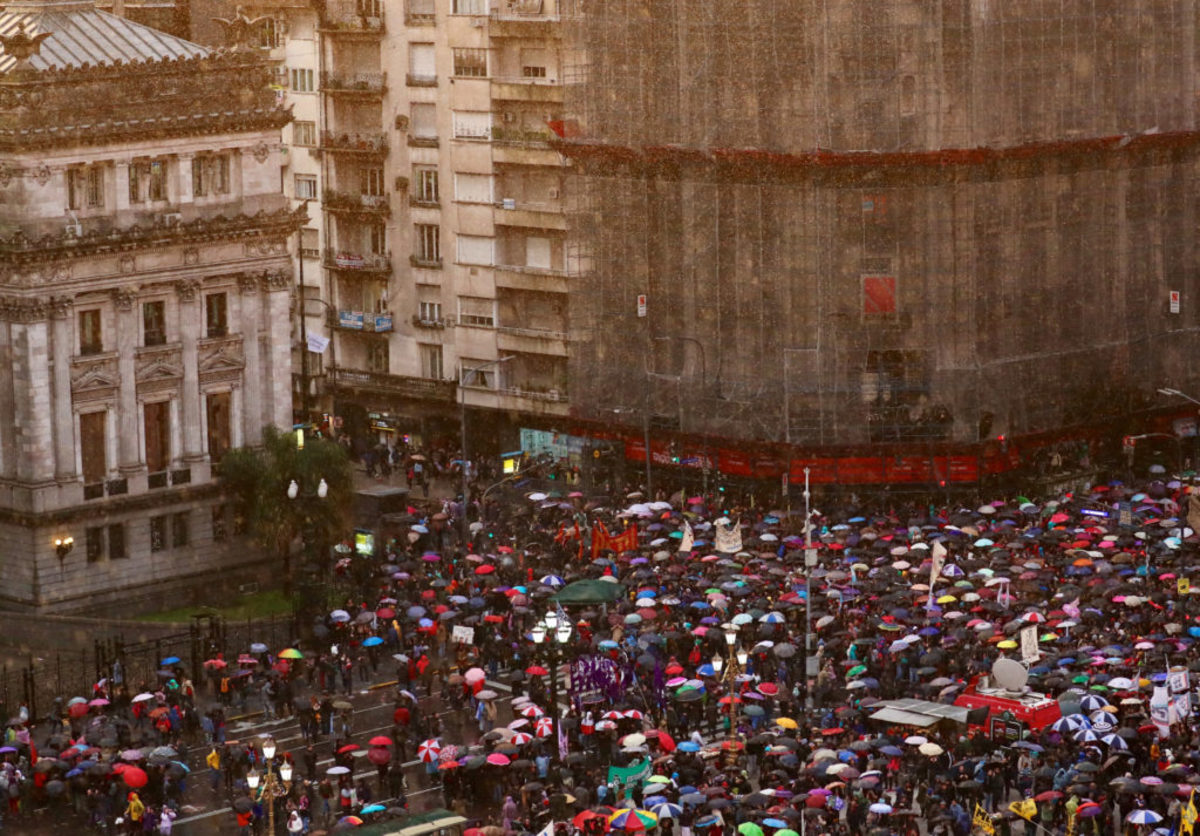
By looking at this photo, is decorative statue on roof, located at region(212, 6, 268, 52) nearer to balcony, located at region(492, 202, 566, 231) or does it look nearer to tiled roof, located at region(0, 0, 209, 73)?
tiled roof, located at region(0, 0, 209, 73)

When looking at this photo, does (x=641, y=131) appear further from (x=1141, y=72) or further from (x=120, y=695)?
(x=120, y=695)

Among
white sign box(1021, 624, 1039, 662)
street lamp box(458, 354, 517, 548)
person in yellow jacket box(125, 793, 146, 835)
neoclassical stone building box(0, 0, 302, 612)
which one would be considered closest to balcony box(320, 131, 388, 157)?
street lamp box(458, 354, 517, 548)

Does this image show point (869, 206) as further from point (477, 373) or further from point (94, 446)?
point (94, 446)

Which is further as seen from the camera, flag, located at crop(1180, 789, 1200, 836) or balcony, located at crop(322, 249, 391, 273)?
balcony, located at crop(322, 249, 391, 273)

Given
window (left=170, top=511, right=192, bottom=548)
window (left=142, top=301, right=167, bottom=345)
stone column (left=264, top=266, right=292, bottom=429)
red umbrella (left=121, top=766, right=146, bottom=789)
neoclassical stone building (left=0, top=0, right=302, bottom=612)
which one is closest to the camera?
red umbrella (left=121, top=766, right=146, bottom=789)

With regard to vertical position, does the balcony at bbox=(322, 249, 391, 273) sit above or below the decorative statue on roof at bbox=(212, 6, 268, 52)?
below

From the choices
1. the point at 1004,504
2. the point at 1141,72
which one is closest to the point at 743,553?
the point at 1004,504
